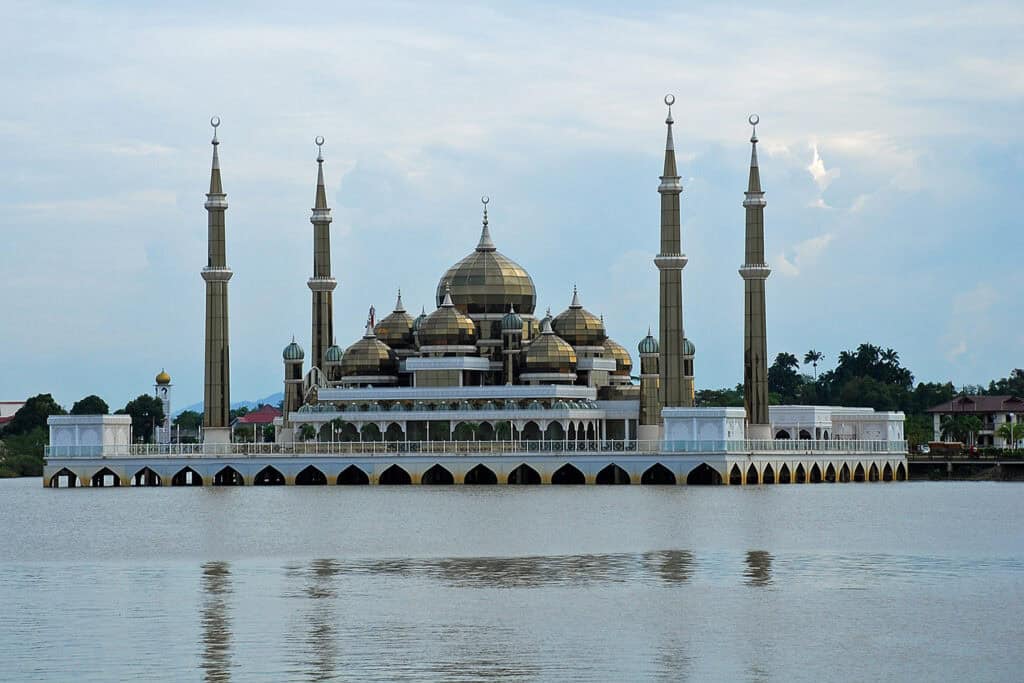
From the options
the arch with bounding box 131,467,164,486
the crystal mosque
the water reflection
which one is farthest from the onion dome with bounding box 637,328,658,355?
the water reflection

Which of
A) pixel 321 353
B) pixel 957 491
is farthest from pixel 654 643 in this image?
pixel 321 353

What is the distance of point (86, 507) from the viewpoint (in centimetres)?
6694

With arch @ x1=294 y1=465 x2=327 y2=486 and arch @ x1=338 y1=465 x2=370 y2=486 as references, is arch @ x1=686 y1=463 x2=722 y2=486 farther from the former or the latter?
arch @ x1=294 y1=465 x2=327 y2=486

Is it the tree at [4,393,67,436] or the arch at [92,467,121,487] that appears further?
the tree at [4,393,67,436]

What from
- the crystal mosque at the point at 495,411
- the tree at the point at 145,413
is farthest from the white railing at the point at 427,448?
the tree at the point at 145,413

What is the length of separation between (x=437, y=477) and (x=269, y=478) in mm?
7540

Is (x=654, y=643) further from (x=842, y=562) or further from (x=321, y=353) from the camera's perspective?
(x=321, y=353)

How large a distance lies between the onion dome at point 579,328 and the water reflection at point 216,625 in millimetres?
55472

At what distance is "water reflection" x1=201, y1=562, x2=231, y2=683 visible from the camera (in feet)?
86.7

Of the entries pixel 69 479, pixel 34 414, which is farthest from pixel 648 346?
pixel 34 414

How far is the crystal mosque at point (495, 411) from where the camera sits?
8100cm

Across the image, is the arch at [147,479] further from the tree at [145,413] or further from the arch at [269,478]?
the tree at [145,413]

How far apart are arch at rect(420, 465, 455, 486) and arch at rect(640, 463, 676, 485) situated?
7.63m

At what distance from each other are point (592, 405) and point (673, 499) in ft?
75.5
